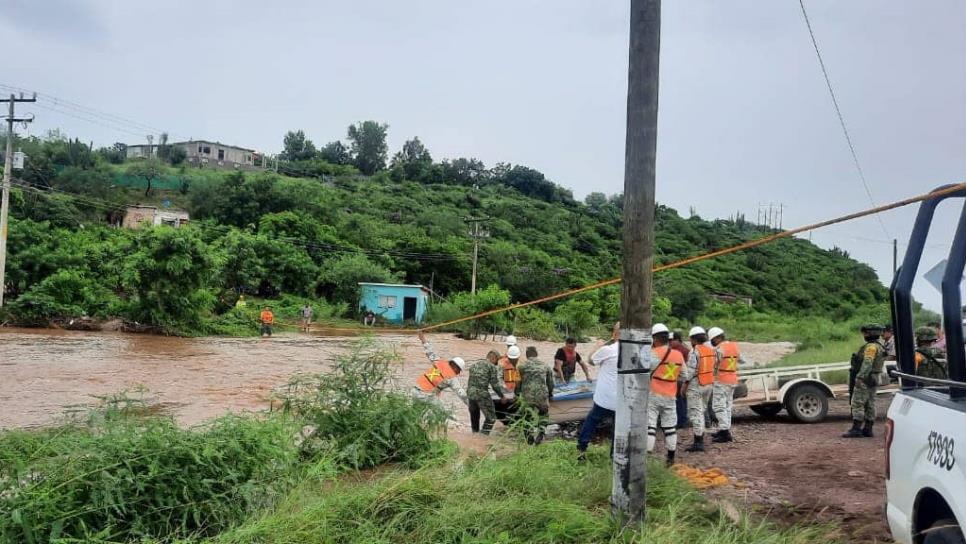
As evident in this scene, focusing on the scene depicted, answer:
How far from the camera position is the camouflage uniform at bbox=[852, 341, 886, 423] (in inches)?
398

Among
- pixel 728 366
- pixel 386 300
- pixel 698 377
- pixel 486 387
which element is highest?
pixel 386 300

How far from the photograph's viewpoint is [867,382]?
10156 millimetres

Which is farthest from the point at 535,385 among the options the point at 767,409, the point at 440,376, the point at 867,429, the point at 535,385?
the point at 767,409

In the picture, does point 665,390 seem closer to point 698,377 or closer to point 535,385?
point 698,377

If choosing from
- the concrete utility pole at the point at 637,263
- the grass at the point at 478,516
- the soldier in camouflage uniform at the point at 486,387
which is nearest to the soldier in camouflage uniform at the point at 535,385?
the soldier in camouflage uniform at the point at 486,387

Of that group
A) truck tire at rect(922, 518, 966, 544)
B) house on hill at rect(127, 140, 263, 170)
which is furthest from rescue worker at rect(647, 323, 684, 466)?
house on hill at rect(127, 140, 263, 170)

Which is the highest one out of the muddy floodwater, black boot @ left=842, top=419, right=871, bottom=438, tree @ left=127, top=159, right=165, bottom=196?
tree @ left=127, top=159, right=165, bottom=196

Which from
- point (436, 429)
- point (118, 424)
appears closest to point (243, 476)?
point (118, 424)

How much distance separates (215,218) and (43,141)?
31150 millimetres

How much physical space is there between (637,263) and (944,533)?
2.60 meters

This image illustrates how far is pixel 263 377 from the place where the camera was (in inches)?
837

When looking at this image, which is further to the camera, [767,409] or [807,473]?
[767,409]

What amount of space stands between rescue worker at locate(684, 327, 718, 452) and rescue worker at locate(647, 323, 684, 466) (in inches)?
44.9

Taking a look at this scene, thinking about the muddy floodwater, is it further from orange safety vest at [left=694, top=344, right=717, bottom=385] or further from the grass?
the grass
